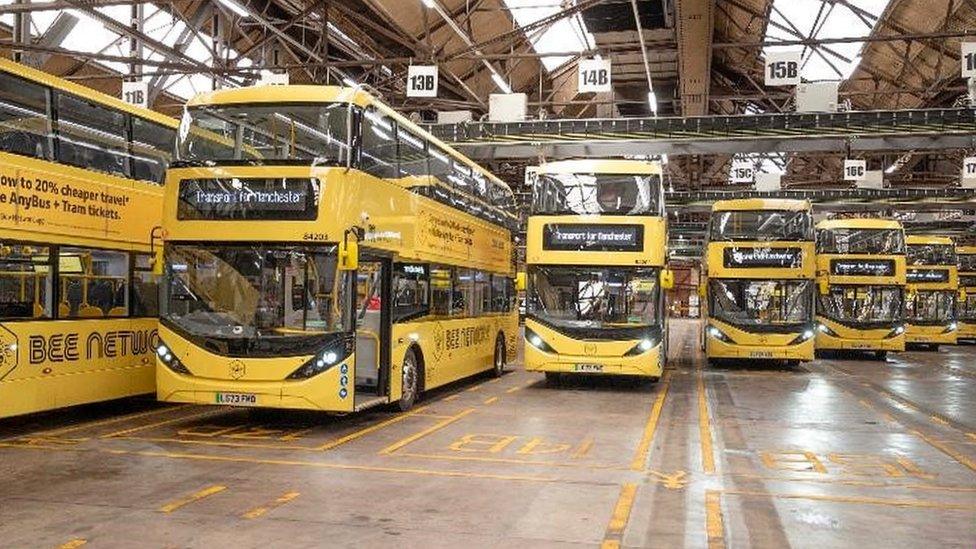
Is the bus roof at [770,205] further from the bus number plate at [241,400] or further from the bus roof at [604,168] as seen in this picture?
the bus number plate at [241,400]

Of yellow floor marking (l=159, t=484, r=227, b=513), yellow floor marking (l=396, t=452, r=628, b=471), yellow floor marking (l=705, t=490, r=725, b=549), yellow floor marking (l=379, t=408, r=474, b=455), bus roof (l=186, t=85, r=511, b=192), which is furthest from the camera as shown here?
bus roof (l=186, t=85, r=511, b=192)

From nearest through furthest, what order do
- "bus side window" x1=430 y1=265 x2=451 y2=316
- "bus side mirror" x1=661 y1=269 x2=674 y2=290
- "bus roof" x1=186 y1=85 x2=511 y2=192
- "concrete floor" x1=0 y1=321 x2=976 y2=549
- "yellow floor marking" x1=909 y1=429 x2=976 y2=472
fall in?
"concrete floor" x1=0 y1=321 x2=976 y2=549
"yellow floor marking" x1=909 y1=429 x2=976 y2=472
"bus roof" x1=186 y1=85 x2=511 y2=192
"bus side window" x1=430 y1=265 x2=451 y2=316
"bus side mirror" x1=661 y1=269 x2=674 y2=290

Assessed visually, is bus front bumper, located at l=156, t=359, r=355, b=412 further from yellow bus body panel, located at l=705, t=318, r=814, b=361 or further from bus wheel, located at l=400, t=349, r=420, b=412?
Result: yellow bus body panel, located at l=705, t=318, r=814, b=361

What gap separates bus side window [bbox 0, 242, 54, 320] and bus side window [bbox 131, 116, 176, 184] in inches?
87.1

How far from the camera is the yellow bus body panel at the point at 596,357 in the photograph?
48.4 feet

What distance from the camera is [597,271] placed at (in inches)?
591

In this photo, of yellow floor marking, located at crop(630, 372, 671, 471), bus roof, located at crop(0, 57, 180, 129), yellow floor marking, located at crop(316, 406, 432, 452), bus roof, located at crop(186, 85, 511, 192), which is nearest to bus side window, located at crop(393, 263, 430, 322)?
yellow floor marking, located at crop(316, 406, 432, 452)

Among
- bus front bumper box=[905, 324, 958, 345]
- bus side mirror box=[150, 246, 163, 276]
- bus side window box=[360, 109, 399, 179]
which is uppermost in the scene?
bus side window box=[360, 109, 399, 179]

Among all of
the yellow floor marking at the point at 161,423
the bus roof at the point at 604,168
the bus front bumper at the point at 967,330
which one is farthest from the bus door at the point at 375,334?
the bus front bumper at the point at 967,330

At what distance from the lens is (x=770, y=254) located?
20.3m

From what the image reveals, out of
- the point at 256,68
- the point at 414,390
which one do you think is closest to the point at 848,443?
the point at 414,390

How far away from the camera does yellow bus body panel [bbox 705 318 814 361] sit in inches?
790

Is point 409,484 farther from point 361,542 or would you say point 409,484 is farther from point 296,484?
point 361,542

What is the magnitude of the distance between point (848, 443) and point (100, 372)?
369 inches
